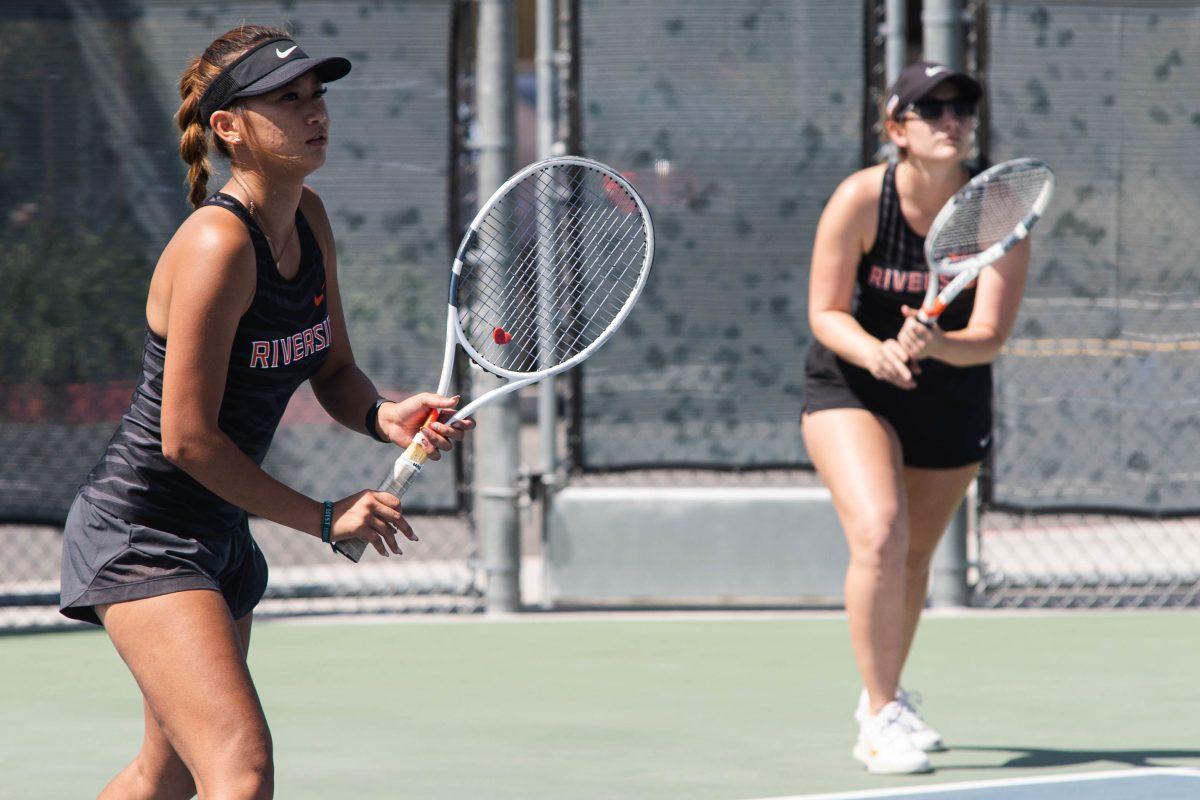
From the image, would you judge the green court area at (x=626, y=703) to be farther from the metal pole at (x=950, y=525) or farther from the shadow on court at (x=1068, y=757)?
the metal pole at (x=950, y=525)

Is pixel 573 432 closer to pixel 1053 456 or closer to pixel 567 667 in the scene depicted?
pixel 567 667

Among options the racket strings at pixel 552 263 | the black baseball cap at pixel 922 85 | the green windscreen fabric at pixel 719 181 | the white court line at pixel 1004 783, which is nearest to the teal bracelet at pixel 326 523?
the white court line at pixel 1004 783

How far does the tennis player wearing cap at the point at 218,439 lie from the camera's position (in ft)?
10.0

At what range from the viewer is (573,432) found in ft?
23.6

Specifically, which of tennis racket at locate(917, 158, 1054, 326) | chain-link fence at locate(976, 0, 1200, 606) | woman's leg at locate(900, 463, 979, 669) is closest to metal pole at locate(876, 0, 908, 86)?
chain-link fence at locate(976, 0, 1200, 606)

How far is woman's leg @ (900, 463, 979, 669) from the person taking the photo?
511cm

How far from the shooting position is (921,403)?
4977 mm

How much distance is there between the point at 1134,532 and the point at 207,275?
20.5 ft

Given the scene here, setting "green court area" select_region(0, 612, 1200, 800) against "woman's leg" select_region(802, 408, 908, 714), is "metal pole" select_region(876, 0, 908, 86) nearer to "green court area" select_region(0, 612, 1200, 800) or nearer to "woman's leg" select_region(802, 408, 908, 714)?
"green court area" select_region(0, 612, 1200, 800)

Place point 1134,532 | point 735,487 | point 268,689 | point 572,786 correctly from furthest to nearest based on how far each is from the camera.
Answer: point 1134,532, point 735,487, point 268,689, point 572,786

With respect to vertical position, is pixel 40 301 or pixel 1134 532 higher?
pixel 40 301

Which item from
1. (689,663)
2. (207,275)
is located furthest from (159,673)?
(689,663)

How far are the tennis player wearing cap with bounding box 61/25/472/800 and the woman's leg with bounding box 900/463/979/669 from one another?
6.82 feet

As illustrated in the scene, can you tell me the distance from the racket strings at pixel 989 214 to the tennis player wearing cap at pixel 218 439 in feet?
6.19
